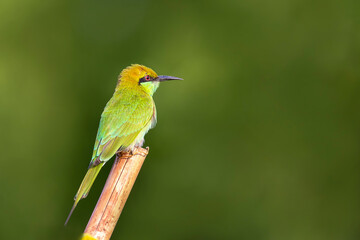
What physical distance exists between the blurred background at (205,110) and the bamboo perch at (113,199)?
340 centimetres

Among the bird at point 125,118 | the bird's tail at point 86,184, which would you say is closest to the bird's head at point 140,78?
the bird at point 125,118

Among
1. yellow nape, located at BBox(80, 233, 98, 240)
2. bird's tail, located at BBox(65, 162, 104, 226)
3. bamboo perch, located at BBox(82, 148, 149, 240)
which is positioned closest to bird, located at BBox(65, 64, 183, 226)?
bird's tail, located at BBox(65, 162, 104, 226)

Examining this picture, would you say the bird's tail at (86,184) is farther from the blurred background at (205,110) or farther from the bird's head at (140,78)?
the blurred background at (205,110)

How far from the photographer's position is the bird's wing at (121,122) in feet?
9.80

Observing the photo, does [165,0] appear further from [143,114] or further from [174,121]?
[143,114]

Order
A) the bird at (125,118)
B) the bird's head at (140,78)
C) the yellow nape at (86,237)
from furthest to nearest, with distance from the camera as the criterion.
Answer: the bird's head at (140,78), the bird at (125,118), the yellow nape at (86,237)

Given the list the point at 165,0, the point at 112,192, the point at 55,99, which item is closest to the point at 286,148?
the point at 165,0

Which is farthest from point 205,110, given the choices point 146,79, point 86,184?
point 86,184

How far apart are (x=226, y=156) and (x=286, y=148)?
32.5 inches

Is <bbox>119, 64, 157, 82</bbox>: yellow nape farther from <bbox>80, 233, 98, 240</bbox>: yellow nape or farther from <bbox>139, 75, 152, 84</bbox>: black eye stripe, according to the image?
<bbox>80, 233, 98, 240</bbox>: yellow nape

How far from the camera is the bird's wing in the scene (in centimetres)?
299

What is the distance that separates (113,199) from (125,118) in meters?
0.99

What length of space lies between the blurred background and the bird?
2.43 meters

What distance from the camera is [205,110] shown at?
682 cm
